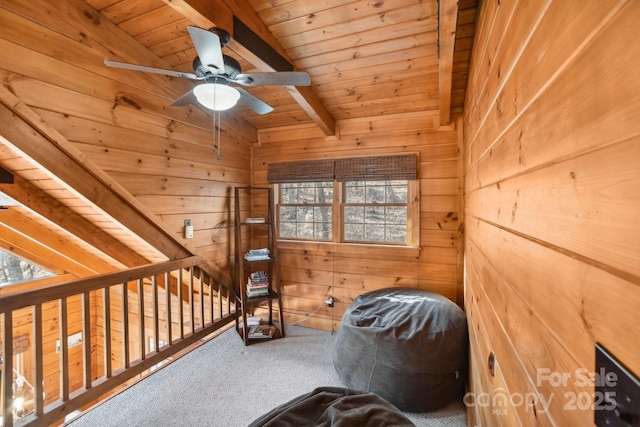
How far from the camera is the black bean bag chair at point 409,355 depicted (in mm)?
1996

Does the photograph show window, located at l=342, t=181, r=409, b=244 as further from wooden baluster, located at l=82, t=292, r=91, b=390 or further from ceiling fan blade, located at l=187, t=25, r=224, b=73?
wooden baluster, located at l=82, t=292, r=91, b=390

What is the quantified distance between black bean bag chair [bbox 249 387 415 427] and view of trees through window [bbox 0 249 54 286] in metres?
3.76

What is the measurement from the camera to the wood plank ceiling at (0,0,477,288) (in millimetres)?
1807

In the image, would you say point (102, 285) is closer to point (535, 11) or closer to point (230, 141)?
point (230, 141)

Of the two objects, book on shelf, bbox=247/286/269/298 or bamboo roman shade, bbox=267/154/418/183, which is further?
book on shelf, bbox=247/286/269/298

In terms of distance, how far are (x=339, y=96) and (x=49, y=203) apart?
274 cm

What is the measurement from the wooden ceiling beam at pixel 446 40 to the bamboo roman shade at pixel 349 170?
2.39 ft

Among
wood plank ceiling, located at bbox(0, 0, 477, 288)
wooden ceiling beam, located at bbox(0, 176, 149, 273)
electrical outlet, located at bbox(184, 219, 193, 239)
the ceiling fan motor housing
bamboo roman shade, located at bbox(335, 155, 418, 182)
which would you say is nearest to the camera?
the ceiling fan motor housing

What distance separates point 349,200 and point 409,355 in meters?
1.83

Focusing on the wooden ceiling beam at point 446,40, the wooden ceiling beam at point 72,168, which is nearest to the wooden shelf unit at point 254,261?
the wooden ceiling beam at point 72,168

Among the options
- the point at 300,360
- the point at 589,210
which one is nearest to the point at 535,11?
the point at 589,210

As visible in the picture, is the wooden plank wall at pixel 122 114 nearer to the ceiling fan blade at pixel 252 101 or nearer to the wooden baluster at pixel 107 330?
the wooden baluster at pixel 107 330

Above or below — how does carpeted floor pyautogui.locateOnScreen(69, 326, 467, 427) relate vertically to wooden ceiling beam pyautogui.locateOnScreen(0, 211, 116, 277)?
below

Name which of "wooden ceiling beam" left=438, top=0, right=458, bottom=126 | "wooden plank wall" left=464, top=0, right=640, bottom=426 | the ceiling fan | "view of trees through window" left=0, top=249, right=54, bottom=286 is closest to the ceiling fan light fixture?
the ceiling fan
